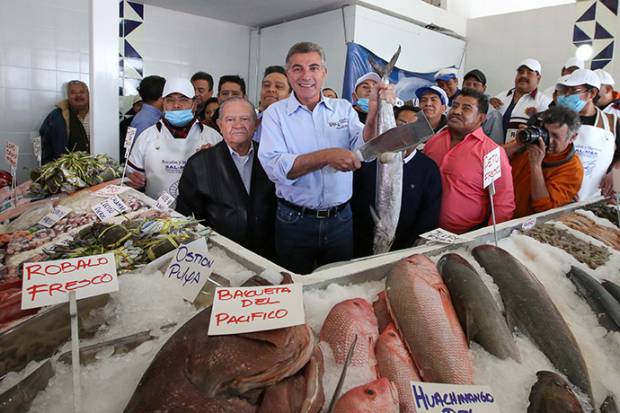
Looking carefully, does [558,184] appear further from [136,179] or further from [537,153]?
[136,179]

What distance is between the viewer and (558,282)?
173cm

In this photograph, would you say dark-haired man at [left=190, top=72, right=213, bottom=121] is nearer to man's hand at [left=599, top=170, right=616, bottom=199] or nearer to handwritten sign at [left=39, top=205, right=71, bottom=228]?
handwritten sign at [left=39, top=205, right=71, bottom=228]

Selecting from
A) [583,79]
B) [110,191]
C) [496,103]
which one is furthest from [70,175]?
[496,103]

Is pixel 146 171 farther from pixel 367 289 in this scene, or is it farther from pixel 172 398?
pixel 172 398

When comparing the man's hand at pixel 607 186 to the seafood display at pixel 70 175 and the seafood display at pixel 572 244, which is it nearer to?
the seafood display at pixel 572 244

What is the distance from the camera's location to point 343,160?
2.17 meters

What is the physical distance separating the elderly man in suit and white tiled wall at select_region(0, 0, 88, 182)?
334cm

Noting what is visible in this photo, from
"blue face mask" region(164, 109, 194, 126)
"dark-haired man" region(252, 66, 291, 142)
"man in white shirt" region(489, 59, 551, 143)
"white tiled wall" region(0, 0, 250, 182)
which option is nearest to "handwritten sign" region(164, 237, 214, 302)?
"blue face mask" region(164, 109, 194, 126)

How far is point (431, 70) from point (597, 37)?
317cm

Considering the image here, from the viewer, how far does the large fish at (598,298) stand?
1.41m

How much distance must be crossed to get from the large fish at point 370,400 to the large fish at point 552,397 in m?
0.34

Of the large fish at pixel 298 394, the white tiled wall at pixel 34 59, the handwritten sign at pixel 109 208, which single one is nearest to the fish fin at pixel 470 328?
the large fish at pixel 298 394

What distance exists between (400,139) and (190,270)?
1.17 metres

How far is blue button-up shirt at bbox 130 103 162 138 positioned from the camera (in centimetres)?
436
